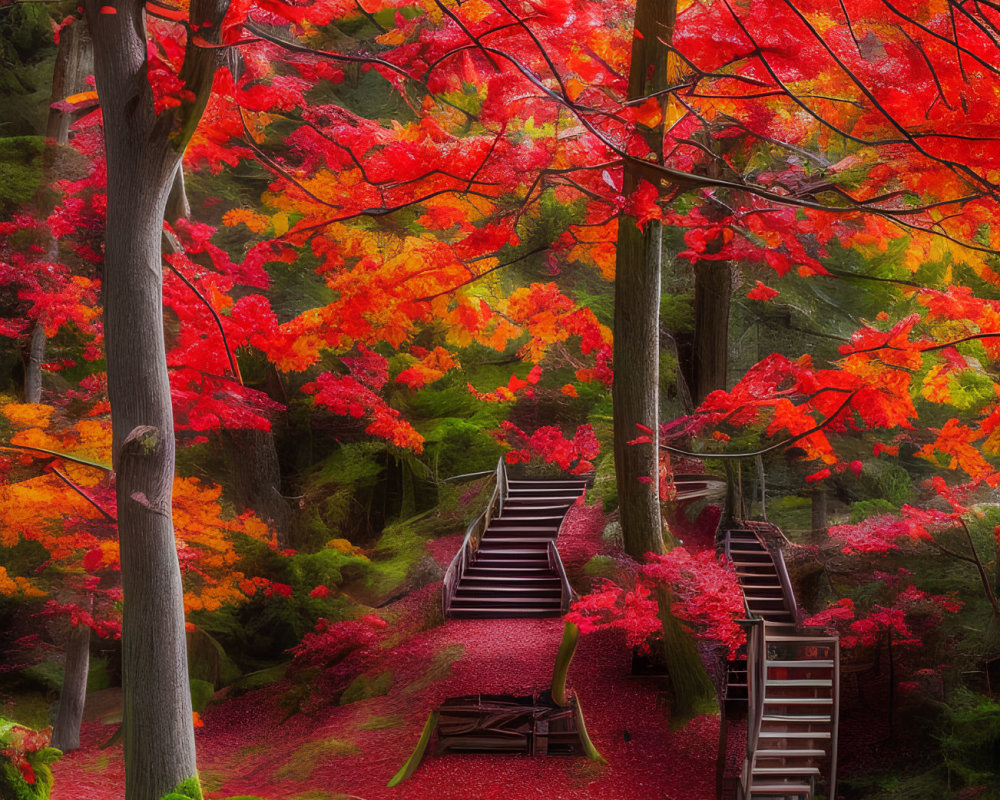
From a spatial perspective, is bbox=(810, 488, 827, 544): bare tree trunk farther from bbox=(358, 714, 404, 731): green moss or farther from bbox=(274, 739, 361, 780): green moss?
bbox=(274, 739, 361, 780): green moss

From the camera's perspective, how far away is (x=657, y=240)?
6.48 m

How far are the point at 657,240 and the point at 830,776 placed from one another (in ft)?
14.4

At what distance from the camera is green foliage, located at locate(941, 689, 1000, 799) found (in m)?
5.91

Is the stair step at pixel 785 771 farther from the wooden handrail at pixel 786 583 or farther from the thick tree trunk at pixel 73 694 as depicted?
the thick tree trunk at pixel 73 694

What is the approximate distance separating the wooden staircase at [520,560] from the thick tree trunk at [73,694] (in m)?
4.18

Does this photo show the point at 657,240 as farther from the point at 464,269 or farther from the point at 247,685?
the point at 247,685

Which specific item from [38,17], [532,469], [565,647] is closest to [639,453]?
[565,647]

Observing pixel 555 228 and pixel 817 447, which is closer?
Result: pixel 817 447

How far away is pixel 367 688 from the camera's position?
890 centimetres

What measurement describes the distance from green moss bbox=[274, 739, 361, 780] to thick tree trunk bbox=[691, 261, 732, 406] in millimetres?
5750

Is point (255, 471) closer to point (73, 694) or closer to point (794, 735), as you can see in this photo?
point (73, 694)

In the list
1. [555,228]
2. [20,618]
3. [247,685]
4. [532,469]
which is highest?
[555,228]

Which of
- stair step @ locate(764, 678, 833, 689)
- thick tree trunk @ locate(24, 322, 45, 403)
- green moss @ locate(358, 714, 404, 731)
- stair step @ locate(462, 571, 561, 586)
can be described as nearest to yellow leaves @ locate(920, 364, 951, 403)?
stair step @ locate(764, 678, 833, 689)

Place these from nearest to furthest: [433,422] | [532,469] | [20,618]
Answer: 1. [20,618]
2. [433,422]
3. [532,469]
